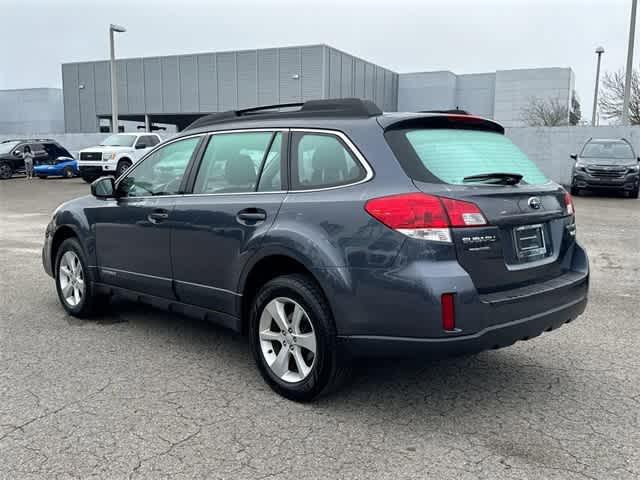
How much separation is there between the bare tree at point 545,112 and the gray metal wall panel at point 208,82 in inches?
959

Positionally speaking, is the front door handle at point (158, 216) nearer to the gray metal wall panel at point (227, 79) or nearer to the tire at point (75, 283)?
the tire at point (75, 283)

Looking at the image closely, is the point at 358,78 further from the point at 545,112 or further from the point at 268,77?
the point at 545,112

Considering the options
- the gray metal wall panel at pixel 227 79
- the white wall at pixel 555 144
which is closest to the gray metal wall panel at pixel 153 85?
the gray metal wall panel at pixel 227 79

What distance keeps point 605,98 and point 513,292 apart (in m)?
36.6

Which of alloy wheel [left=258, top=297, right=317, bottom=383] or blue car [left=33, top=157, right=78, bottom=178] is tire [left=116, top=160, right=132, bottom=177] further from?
alloy wheel [left=258, top=297, right=317, bottom=383]

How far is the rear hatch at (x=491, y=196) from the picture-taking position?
3.34 m

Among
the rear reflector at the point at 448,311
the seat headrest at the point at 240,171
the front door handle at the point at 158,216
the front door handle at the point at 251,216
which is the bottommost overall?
the rear reflector at the point at 448,311

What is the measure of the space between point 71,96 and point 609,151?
4539cm

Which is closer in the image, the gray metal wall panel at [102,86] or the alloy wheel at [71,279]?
the alloy wheel at [71,279]

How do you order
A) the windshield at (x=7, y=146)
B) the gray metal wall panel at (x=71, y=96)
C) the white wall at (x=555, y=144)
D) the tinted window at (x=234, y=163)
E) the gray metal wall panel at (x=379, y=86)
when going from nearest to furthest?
the tinted window at (x=234, y=163) < the white wall at (x=555, y=144) < the windshield at (x=7, y=146) < the gray metal wall panel at (x=71, y=96) < the gray metal wall panel at (x=379, y=86)

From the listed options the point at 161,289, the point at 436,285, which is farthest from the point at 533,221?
the point at 161,289

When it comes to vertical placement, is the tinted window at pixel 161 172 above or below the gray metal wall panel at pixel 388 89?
below

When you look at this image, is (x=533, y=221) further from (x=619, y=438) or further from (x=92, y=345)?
(x=92, y=345)

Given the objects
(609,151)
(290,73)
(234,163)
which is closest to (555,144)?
(609,151)
